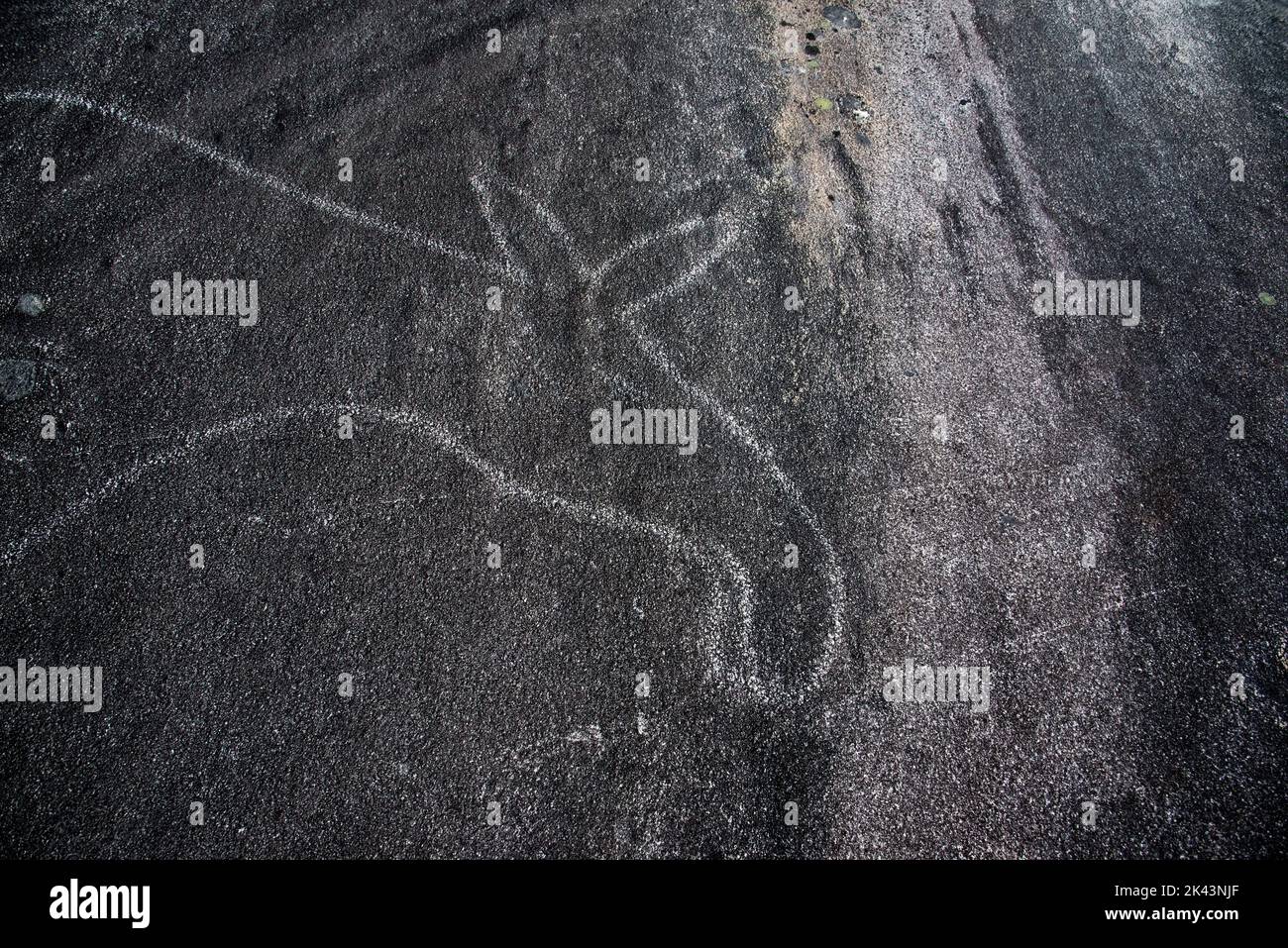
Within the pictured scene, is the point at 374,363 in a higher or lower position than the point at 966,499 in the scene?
higher

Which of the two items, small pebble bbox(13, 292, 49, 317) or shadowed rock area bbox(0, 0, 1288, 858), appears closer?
shadowed rock area bbox(0, 0, 1288, 858)

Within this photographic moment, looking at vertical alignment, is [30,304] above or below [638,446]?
above

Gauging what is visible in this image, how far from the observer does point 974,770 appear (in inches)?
A: 126

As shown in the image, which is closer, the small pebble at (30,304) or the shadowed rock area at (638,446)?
the shadowed rock area at (638,446)

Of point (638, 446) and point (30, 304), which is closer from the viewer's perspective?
point (638, 446)

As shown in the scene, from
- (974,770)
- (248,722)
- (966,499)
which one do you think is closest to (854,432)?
(966,499)

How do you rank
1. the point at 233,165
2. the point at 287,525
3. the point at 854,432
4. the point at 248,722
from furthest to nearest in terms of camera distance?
the point at 233,165 < the point at 854,432 < the point at 287,525 < the point at 248,722
